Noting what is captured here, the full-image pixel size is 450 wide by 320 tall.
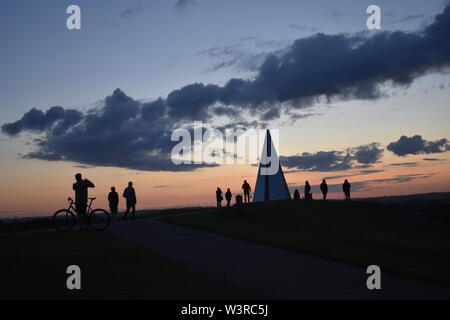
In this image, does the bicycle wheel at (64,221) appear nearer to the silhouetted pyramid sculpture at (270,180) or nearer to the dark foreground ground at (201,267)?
the dark foreground ground at (201,267)

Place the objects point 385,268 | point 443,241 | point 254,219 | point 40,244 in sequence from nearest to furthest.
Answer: point 385,268 → point 40,244 → point 443,241 → point 254,219

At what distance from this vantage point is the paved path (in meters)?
9.88

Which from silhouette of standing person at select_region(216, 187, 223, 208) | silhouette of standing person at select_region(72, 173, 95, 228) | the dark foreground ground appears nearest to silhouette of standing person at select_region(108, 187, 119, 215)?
the dark foreground ground

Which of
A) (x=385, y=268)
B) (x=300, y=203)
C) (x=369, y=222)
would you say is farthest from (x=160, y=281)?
(x=300, y=203)

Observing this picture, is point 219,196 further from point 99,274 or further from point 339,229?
point 99,274

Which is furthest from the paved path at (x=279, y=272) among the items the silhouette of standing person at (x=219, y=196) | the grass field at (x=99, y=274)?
the silhouette of standing person at (x=219, y=196)

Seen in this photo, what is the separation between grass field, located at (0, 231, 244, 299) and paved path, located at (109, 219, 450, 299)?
713 millimetres

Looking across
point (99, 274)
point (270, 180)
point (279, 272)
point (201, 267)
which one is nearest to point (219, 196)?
point (270, 180)

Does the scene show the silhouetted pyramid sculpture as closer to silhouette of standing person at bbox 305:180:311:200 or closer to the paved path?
silhouette of standing person at bbox 305:180:311:200

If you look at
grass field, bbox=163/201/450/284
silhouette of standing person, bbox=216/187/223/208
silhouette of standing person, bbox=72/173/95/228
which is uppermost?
silhouette of standing person, bbox=72/173/95/228

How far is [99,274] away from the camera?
12.0m
